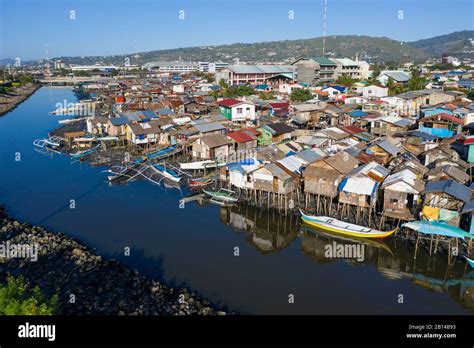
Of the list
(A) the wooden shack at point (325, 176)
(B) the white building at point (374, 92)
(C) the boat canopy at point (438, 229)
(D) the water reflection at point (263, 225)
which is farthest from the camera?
(B) the white building at point (374, 92)

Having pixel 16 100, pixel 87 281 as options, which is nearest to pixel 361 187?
pixel 87 281

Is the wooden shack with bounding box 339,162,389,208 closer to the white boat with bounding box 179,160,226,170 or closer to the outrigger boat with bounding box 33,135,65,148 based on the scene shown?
the white boat with bounding box 179,160,226,170

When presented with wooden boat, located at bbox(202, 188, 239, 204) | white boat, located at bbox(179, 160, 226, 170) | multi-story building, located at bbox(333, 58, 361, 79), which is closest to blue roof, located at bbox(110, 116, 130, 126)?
white boat, located at bbox(179, 160, 226, 170)

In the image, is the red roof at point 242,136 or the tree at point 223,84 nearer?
the red roof at point 242,136

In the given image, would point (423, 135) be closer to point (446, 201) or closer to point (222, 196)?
point (446, 201)

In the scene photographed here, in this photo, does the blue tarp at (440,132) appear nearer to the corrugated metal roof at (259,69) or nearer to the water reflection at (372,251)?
the water reflection at (372,251)

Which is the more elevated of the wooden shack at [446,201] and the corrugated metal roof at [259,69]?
the corrugated metal roof at [259,69]

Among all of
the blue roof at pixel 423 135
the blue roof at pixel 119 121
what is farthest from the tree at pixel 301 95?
the blue roof at pixel 119 121
